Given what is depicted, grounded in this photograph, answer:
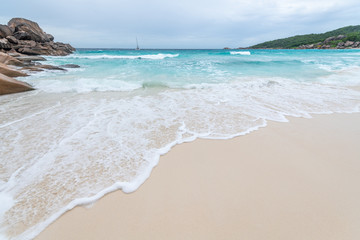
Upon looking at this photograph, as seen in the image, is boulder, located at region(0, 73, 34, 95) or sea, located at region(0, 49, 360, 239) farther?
boulder, located at region(0, 73, 34, 95)

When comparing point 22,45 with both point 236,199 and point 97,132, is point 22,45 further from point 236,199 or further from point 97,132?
point 236,199

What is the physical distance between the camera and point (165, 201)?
67.6 inches

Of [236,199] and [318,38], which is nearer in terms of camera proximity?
[236,199]

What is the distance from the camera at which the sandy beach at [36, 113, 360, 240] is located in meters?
1.44

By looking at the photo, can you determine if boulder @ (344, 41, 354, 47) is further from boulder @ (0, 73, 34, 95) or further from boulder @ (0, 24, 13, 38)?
boulder @ (0, 24, 13, 38)

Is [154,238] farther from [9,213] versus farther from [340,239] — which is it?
[340,239]

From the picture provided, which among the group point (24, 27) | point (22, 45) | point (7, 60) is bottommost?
point (7, 60)

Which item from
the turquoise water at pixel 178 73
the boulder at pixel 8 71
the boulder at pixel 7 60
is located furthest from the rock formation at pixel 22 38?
the boulder at pixel 8 71

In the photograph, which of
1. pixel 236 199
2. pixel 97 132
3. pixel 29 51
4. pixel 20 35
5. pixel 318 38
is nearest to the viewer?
pixel 236 199

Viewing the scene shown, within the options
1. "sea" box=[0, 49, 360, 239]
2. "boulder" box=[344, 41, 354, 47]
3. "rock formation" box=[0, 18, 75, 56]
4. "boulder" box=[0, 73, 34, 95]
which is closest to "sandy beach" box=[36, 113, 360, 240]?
"sea" box=[0, 49, 360, 239]

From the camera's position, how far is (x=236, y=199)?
1729mm

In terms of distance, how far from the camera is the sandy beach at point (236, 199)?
144 cm

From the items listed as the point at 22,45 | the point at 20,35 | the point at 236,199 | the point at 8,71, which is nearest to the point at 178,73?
the point at 8,71

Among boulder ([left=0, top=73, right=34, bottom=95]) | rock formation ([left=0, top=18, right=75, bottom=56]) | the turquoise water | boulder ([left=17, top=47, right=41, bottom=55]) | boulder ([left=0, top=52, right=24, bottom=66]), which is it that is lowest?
the turquoise water
